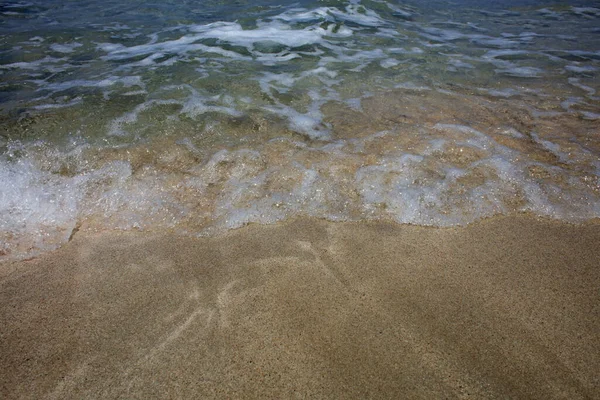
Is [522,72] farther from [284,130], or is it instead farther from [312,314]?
[312,314]

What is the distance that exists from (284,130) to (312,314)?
2.02 m

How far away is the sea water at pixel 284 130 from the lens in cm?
241

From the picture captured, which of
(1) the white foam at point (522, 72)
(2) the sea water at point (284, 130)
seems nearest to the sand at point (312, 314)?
(2) the sea water at point (284, 130)

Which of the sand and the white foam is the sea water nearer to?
the white foam

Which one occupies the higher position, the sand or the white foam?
the white foam

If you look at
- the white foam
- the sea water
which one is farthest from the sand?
the white foam

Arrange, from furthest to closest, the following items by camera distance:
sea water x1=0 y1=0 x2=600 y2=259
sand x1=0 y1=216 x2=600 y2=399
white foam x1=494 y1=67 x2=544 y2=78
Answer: white foam x1=494 y1=67 x2=544 y2=78 < sea water x1=0 y1=0 x2=600 y2=259 < sand x1=0 y1=216 x2=600 y2=399

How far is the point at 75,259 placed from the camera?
2.04 metres

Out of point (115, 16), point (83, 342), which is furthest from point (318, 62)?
point (115, 16)

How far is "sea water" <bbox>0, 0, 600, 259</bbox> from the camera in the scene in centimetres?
241

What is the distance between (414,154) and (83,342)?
2.53 meters

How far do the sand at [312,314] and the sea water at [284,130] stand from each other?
0.23m

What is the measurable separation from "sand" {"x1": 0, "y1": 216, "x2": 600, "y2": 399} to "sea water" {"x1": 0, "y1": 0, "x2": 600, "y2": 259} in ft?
0.77

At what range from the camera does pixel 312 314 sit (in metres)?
1.70
